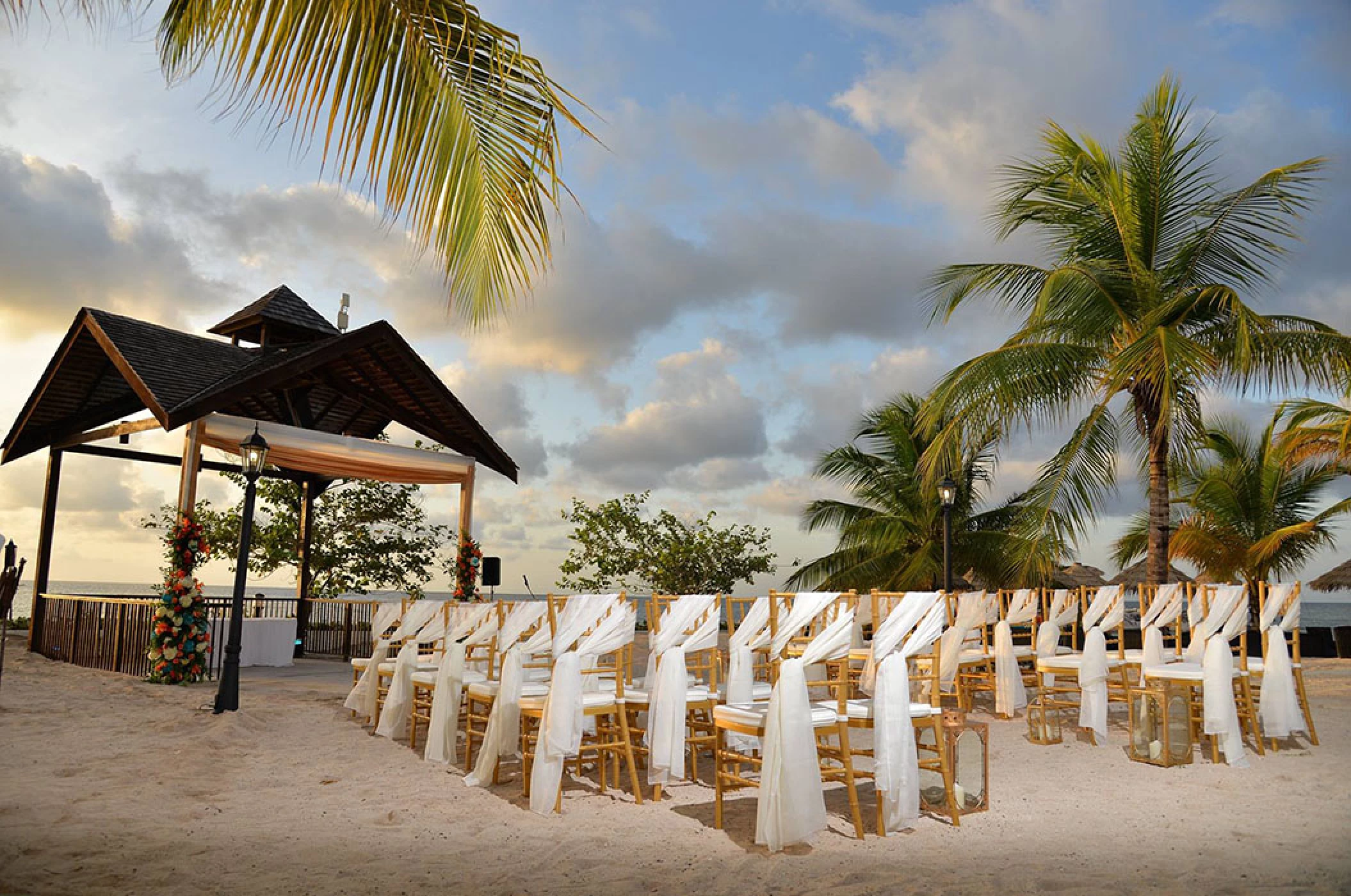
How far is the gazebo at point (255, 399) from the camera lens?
36.0ft

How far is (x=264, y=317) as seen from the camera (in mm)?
13625

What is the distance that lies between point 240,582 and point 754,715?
20.4 feet

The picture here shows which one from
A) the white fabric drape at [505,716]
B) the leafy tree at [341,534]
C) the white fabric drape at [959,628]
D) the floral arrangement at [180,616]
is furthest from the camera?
the leafy tree at [341,534]

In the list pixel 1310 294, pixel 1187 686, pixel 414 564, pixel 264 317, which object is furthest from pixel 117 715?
→ pixel 1310 294

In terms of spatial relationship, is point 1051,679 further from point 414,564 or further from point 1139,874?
point 414,564

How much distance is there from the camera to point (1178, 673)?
6.68m

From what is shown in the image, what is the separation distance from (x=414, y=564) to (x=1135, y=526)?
15.6 meters

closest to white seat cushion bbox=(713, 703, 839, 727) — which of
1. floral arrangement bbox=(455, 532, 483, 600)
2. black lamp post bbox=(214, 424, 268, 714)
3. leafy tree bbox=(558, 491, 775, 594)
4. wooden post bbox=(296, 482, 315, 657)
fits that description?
black lamp post bbox=(214, 424, 268, 714)

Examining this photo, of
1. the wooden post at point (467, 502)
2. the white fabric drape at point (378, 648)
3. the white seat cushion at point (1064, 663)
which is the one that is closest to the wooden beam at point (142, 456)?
the wooden post at point (467, 502)

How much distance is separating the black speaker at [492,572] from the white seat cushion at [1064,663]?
7705mm

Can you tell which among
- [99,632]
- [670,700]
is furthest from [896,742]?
[99,632]

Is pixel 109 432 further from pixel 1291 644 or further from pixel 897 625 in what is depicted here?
pixel 1291 644

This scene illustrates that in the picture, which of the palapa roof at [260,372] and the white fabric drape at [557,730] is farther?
the palapa roof at [260,372]

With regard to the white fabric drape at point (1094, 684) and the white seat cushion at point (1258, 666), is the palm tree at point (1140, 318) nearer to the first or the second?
the white seat cushion at point (1258, 666)
